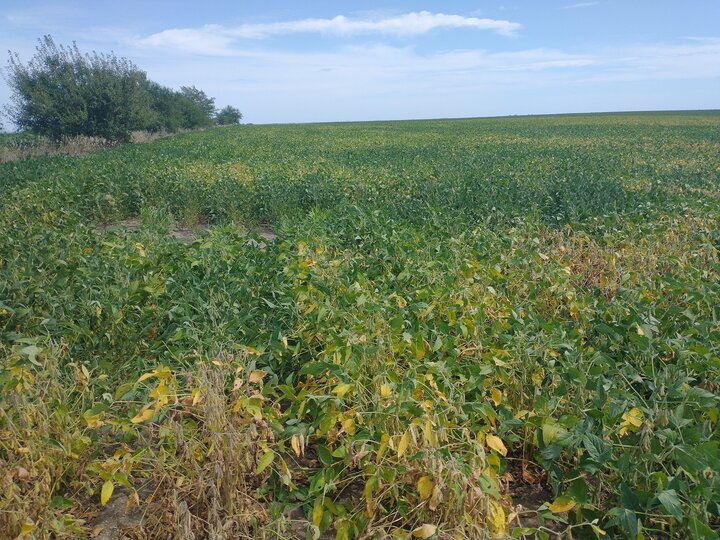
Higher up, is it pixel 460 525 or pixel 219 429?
pixel 219 429

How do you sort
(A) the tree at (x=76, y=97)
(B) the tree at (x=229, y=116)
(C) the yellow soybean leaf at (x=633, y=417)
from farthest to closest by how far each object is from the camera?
(B) the tree at (x=229, y=116), (A) the tree at (x=76, y=97), (C) the yellow soybean leaf at (x=633, y=417)

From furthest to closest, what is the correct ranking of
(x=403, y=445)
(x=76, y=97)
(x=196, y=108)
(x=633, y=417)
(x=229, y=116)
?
(x=229, y=116)
(x=196, y=108)
(x=76, y=97)
(x=633, y=417)
(x=403, y=445)

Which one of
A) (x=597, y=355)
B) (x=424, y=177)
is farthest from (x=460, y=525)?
(x=424, y=177)

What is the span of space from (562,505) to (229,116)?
324ft

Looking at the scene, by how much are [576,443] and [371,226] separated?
4.25 meters

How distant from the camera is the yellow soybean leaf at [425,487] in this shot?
2.13 meters

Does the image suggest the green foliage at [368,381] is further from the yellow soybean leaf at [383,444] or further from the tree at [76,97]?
the tree at [76,97]

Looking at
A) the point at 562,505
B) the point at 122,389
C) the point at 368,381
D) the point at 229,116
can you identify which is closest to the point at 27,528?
the point at 122,389

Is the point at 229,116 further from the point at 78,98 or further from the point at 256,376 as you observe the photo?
the point at 256,376

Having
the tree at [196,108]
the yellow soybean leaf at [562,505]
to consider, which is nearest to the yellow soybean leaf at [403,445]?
the yellow soybean leaf at [562,505]

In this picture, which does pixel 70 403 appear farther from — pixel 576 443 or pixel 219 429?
pixel 576 443

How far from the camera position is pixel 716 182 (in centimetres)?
1088

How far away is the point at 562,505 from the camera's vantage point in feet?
7.13

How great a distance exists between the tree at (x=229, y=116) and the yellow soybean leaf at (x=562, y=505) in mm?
94889
